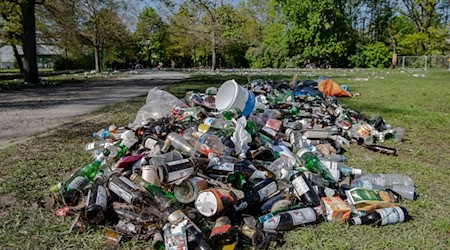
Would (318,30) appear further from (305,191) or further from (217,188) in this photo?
(217,188)

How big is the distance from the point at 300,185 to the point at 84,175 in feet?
5.33

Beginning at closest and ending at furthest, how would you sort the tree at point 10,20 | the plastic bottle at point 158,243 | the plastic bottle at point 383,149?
Result: the plastic bottle at point 158,243
the plastic bottle at point 383,149
the tree at point 10,20

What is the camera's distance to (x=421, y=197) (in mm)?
2727

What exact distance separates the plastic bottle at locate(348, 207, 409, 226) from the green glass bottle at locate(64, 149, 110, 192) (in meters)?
1.89

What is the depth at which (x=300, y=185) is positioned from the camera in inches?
94.7

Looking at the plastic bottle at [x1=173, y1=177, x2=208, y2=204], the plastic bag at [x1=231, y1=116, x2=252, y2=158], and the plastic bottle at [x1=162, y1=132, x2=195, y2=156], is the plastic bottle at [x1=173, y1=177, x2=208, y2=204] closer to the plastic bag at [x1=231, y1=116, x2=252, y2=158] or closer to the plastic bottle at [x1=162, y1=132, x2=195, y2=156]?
the plastic bottle at [x1=162, y1=132, x2=195, y2=156]

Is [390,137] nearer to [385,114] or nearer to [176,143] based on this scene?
[385,114]

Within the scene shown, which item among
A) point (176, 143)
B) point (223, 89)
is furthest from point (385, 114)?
point (176, 143)

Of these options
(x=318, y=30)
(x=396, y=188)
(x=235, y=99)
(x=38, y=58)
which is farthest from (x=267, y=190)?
(x=38, y=58)

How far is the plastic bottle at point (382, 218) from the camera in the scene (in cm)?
224

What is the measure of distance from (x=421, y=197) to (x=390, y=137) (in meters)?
2.09

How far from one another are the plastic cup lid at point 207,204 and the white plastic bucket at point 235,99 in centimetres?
220

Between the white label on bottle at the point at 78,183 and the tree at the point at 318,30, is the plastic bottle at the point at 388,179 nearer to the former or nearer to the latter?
the white label on bottle at the point at 78,183

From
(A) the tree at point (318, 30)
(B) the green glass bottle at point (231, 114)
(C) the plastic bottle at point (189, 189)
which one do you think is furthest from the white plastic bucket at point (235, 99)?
(A) the tree at point (318, 30)
